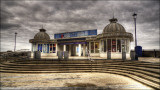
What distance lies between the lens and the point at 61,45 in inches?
1058

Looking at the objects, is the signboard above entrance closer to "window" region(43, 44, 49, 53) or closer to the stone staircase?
"window" region(43, 44, 49, 53)

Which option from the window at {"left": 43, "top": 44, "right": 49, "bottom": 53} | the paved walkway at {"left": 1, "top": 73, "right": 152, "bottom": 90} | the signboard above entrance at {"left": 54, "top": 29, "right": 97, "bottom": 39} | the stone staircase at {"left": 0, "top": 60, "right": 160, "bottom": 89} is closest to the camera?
the paved walkway at {"left": 1, "top": 73, "right": 152, "bottom": 90}

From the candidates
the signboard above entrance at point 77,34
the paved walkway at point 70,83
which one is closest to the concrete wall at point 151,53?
the signboard above entrance at point 77,34

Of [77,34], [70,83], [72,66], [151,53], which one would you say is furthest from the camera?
[77,34]

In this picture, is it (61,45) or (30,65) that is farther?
(61,45)

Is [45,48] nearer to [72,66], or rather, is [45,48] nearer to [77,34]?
[77,34]

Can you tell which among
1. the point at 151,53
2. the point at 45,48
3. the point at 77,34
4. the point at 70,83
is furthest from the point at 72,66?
the point at 151,53

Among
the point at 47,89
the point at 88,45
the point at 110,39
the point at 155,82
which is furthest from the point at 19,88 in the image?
the point at 88,45

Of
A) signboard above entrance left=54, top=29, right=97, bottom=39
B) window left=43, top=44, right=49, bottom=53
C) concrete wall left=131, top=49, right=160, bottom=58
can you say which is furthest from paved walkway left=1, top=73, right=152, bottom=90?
window left=43, top=44, right=49, bottom=53

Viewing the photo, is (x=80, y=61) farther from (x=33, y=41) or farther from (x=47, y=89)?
(x=33, y=41)

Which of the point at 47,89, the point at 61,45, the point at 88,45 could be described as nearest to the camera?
the point at 47,89

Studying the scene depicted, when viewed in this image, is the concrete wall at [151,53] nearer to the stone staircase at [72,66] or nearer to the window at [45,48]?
the stone staircase at [72,66]

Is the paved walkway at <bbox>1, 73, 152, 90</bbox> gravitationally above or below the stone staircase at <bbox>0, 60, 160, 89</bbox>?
below

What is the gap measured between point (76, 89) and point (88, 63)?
6.21 metres
